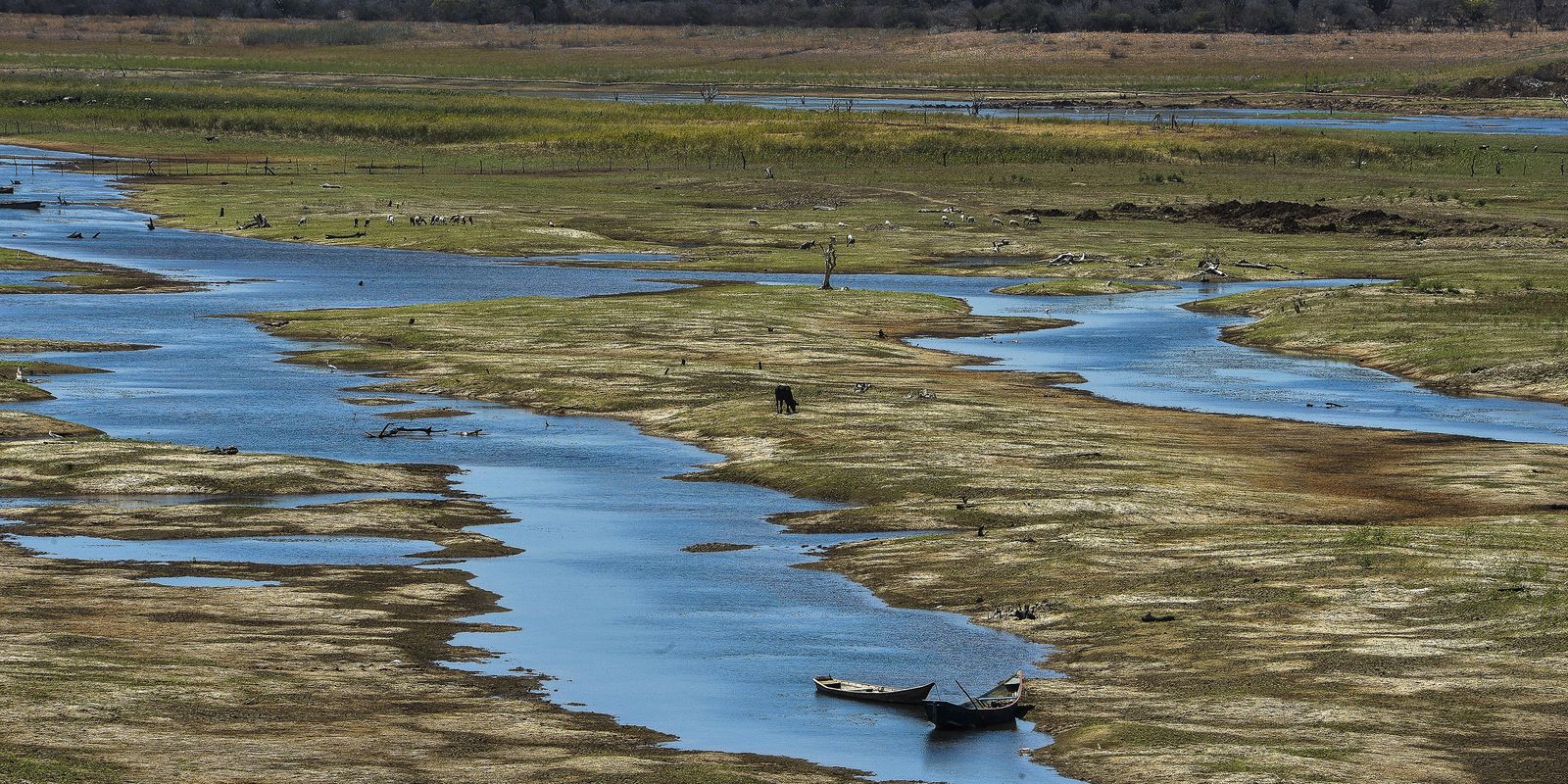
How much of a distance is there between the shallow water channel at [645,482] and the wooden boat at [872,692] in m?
0.21

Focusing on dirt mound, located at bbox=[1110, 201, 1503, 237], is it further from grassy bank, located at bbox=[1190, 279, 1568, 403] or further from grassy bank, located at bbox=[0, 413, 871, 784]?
grassy bank, located at bbox=[0, 413, 871, 784]

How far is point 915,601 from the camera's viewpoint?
142 feet

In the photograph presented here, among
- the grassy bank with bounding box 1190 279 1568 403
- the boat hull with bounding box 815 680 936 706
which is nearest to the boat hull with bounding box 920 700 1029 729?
the boat hull with bounding box 815 680 936 706

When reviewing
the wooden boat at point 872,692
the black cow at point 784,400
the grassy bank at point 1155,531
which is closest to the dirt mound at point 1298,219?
the grassy bank at point 1155,531

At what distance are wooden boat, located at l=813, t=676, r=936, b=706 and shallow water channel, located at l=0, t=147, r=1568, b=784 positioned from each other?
0.21 m

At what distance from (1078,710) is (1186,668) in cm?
310

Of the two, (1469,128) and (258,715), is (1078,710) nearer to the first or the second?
(258,715)

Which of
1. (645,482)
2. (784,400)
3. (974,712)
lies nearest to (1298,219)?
(784,400)

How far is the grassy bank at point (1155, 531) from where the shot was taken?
33.1 metres

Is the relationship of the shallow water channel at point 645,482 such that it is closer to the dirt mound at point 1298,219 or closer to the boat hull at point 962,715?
the boat hull at point 962,715

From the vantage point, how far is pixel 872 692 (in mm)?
34781

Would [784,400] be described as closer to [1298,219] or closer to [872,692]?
[872,692]

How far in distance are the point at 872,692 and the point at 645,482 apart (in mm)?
22360

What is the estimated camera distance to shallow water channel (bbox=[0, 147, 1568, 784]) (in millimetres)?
35875
